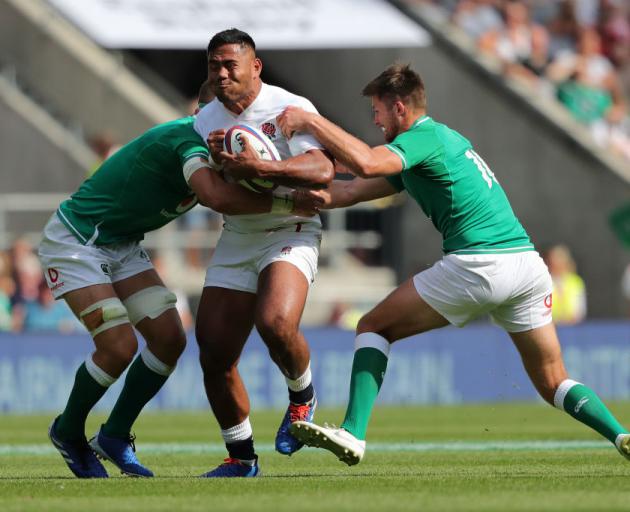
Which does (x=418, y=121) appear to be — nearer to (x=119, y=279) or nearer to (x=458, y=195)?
(x=458, y=195)

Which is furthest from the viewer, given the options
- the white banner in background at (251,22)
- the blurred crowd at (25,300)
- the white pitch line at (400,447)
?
the white banner in background at (251,22)

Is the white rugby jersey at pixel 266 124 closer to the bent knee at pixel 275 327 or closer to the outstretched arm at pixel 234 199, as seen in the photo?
the outstretched arm at pixel 234 199

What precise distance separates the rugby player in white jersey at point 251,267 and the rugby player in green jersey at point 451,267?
219 millimetres

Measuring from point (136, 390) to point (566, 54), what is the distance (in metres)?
16.9

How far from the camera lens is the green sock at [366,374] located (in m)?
8.78

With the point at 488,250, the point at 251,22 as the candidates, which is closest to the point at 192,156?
the point at 488,250

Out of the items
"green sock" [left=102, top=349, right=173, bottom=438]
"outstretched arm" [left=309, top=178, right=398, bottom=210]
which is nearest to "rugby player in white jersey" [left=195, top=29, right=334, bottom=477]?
"outstretched arm" [left=309, top=178, right=398, bottom=210]

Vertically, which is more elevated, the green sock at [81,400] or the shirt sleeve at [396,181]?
the shirt sleeve at [396,181]

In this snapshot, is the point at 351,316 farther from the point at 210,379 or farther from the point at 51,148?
the point at 210,379

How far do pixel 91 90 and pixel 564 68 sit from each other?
7740 mm

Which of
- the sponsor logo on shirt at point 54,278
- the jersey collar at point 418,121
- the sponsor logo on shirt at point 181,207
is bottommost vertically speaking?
the sponsor logo on shirt at point 54,278

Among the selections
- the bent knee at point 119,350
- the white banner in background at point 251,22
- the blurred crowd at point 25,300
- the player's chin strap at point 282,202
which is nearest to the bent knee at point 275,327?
the player's chin strap at point 282,202

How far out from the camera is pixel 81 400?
950cm

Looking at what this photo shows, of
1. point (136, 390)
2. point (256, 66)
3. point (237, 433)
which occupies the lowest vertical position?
point (237, 433)
